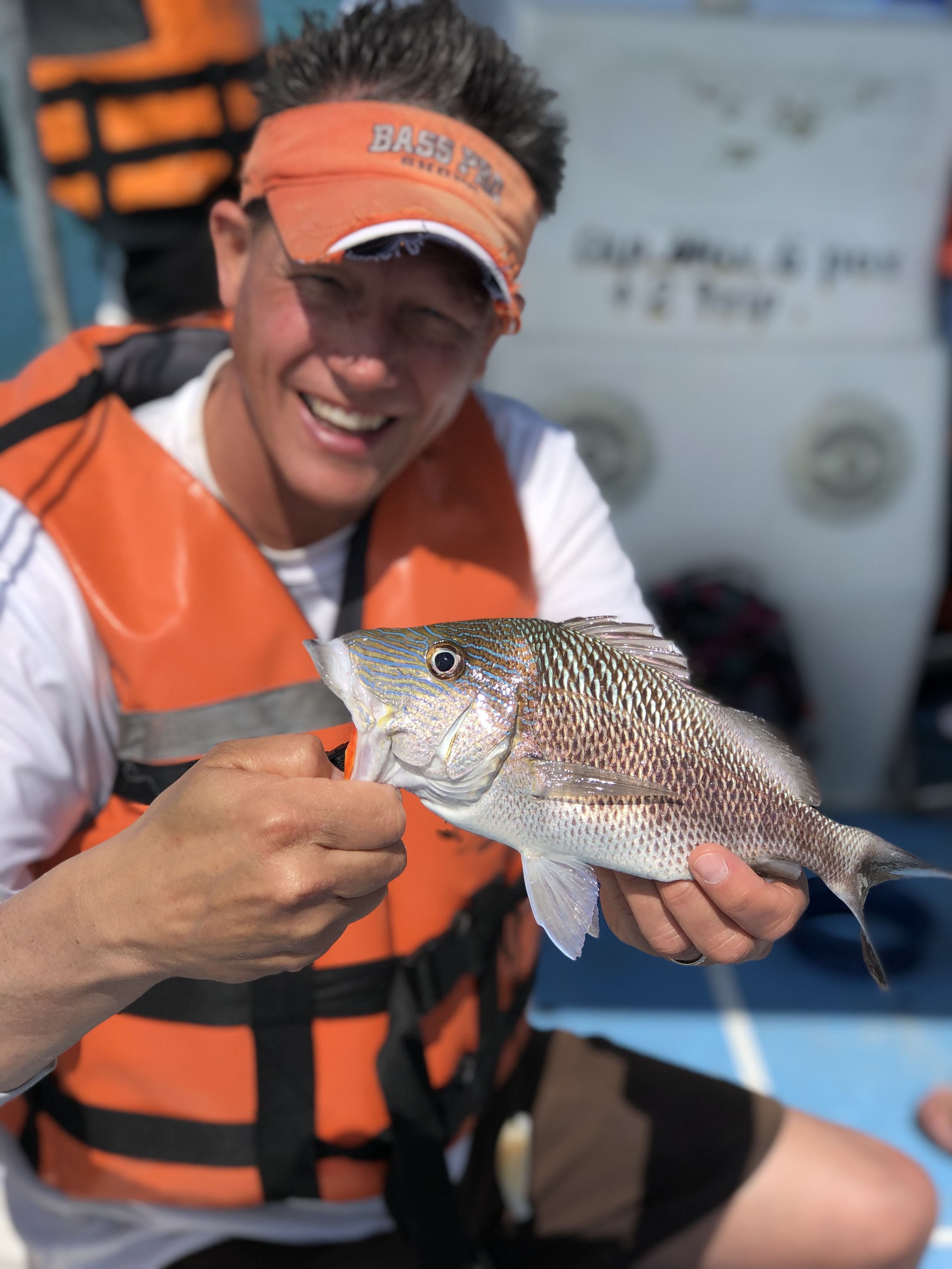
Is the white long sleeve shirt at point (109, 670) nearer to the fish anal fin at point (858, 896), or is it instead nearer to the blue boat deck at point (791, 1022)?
the fish anal fin at point (858, 896)

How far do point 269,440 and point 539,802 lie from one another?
87 cm

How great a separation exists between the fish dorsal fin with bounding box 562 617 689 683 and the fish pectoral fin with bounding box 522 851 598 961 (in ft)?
0.91

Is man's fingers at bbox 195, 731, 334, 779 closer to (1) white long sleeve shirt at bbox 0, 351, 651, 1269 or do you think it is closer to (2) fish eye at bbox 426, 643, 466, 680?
(2) fish eye at bbox 426, 643, 466, 680

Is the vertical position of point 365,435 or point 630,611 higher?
point 365,435

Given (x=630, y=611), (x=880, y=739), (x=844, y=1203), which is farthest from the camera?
(x=880, y=739)

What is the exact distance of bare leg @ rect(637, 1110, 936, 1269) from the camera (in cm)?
215

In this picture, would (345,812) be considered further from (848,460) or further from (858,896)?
(848,460)

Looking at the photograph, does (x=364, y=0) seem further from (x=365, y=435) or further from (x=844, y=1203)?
(x=844, y=1203)

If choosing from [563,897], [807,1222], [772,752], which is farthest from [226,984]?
[807,1222]

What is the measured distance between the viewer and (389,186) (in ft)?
4.97

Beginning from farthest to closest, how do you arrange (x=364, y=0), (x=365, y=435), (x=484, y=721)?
(x=364, y=0)
(x=365, y=435)
(x=484, y=721)

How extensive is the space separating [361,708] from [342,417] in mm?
704

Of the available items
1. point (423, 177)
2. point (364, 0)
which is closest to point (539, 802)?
point (423, 177)

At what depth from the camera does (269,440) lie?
5.58 ft
